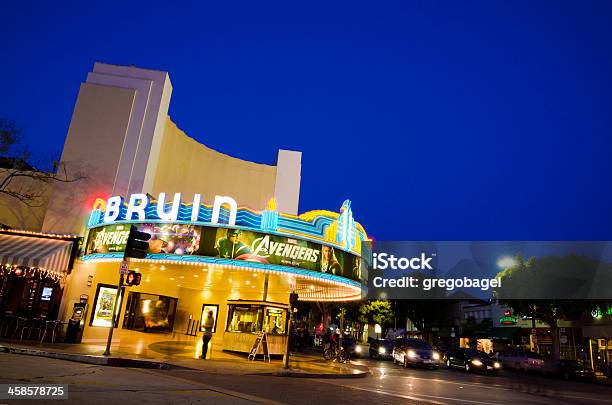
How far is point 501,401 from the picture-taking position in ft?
44.2

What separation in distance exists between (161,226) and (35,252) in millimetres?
5839

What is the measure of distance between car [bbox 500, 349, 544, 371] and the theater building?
48.3 ft

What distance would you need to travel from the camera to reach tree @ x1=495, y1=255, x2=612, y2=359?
35.2 metres

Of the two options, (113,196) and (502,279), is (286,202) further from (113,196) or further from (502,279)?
(502,279)

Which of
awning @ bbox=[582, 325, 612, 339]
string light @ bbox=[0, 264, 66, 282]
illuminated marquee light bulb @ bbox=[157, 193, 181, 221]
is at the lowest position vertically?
string light @ bbox=[0, 264, 66, 282]

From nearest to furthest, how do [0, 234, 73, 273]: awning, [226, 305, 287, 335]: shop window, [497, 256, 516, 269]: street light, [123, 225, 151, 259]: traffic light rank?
[123, 225, 151, 259]: traffic light
[0, 234, 73, 273]: awning
[226, 305, 287, 335]: shop window
[497, 256, 516, 269]: street light

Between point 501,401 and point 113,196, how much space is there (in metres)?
19.6

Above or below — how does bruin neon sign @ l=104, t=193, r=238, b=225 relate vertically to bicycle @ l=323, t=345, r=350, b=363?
above

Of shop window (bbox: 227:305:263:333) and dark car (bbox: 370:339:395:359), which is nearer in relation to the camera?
shop window (bbox: 227:305:263:333)

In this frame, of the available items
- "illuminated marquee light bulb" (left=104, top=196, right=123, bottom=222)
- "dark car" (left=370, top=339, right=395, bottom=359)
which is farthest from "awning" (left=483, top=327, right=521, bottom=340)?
"illuminated marquee light bulb" (left=104, top=196, right=123, bottom=222)

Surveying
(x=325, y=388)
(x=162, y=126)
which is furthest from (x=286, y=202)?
(x=325, y=388)

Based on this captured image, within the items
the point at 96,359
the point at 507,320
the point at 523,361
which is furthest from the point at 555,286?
the point at 96,359

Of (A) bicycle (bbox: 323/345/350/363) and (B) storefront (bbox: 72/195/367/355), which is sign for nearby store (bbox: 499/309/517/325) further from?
(B) storefront (bbox: 72/195/367/355)

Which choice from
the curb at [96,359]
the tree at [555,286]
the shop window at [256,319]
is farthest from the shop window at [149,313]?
the tree at [555,286]
